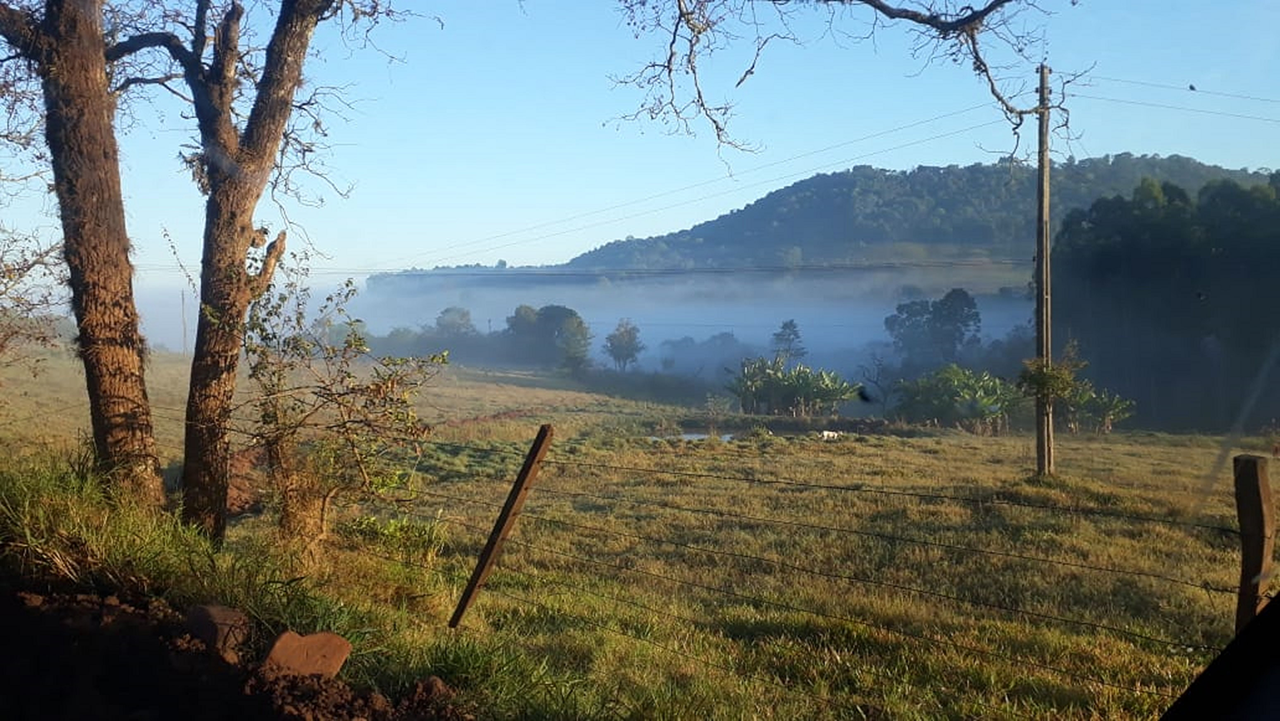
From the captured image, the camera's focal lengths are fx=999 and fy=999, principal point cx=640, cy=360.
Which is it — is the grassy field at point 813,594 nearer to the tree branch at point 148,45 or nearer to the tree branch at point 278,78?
the tree branch at point 278,78

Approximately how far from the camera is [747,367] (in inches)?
1719

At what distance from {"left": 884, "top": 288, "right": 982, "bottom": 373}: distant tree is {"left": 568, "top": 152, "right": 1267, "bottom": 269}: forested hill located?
158 inches

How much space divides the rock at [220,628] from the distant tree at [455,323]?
188ft

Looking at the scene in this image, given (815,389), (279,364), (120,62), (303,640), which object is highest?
(120,62)

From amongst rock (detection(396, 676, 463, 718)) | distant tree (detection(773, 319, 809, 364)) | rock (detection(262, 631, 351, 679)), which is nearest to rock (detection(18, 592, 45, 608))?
rock (detection(262, 631, 351, 679))

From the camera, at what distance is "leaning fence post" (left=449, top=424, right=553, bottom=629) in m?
5.96

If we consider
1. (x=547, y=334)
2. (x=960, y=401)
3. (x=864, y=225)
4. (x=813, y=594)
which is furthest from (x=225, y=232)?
(x=864, y=225)

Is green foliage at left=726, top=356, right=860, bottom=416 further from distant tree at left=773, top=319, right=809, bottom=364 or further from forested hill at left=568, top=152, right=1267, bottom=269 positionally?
distant tree at left=773, top=319, right=809, bottom=364

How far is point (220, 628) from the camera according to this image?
4734mm

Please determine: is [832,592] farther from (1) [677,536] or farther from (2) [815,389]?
(2) [815,389]

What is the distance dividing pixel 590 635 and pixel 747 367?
1482 inches

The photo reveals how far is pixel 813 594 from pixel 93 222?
6.69 meters

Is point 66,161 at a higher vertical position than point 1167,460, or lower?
higher

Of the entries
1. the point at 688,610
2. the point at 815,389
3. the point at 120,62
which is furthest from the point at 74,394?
the point at 815,389
